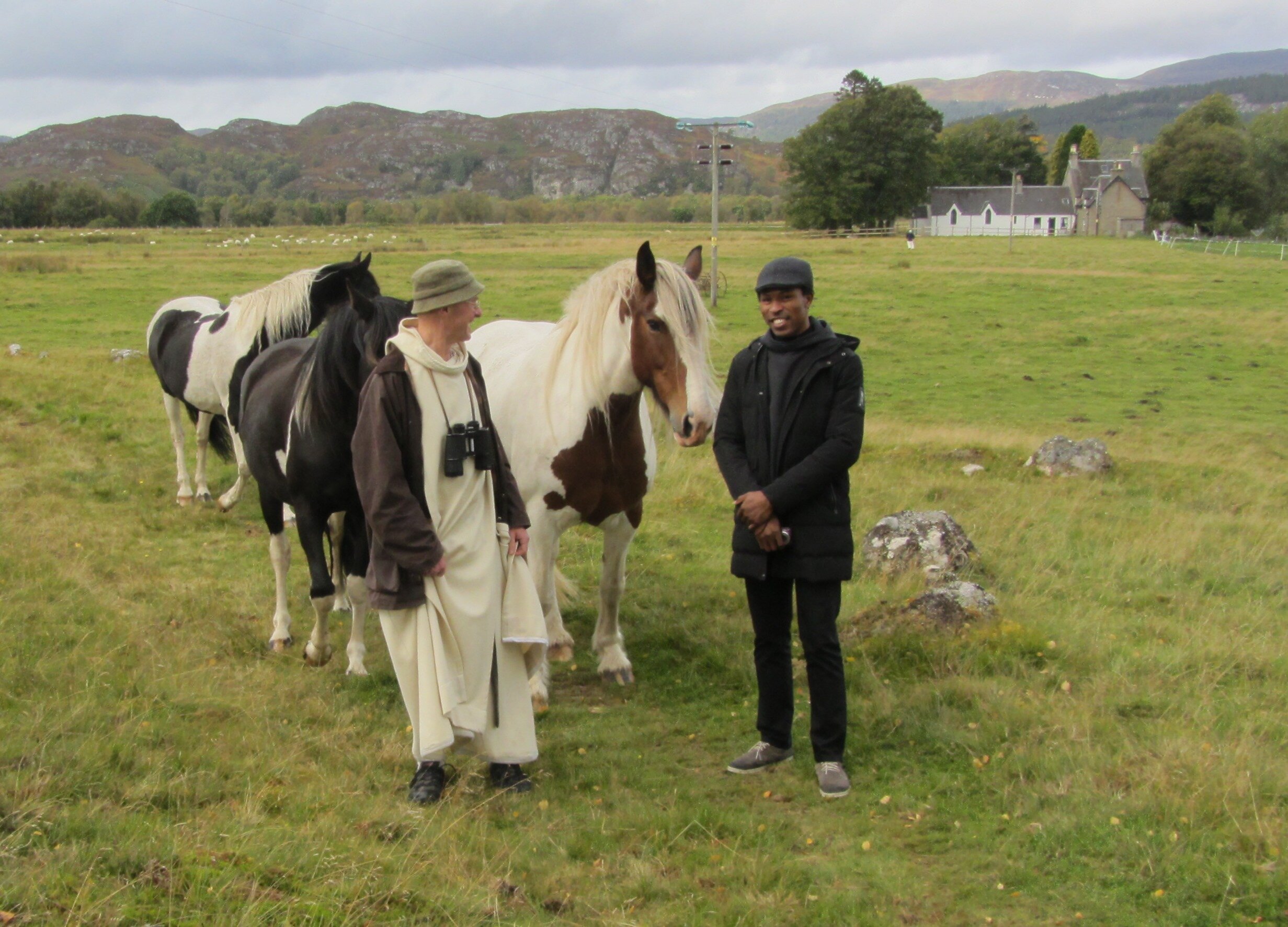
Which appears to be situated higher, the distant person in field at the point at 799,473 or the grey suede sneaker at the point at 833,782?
the distant person in field at the point at 799,473

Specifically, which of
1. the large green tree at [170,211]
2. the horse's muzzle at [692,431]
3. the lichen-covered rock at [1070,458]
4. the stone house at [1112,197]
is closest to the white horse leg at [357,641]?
A: the horse's muzzle at [692,431]

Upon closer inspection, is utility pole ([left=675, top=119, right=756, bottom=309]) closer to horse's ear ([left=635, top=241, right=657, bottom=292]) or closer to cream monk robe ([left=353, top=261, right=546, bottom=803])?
horse's ear ([left=635, top=241, right=657, bottom=292])

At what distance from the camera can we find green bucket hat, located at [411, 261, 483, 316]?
13.4 ft

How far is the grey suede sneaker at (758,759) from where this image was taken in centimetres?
473

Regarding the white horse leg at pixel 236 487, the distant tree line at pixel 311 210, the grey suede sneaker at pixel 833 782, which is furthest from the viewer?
the distant tree line at pixel 311 210

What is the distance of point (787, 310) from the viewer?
4.31 m

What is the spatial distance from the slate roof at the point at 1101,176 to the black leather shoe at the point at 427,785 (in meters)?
93.9

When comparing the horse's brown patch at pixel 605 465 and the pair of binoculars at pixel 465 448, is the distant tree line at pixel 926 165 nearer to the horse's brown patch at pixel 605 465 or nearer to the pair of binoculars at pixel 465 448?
the horse's brown patch at pixel 605 465

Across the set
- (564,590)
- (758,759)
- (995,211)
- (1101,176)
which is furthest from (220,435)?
(1101,176)

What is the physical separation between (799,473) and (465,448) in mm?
1359

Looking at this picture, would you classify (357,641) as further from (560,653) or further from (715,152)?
(715,152)

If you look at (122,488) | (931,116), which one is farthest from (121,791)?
(931,116)

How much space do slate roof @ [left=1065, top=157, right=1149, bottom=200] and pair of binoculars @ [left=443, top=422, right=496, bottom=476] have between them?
307 ft

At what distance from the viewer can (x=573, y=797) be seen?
4.46 meters
